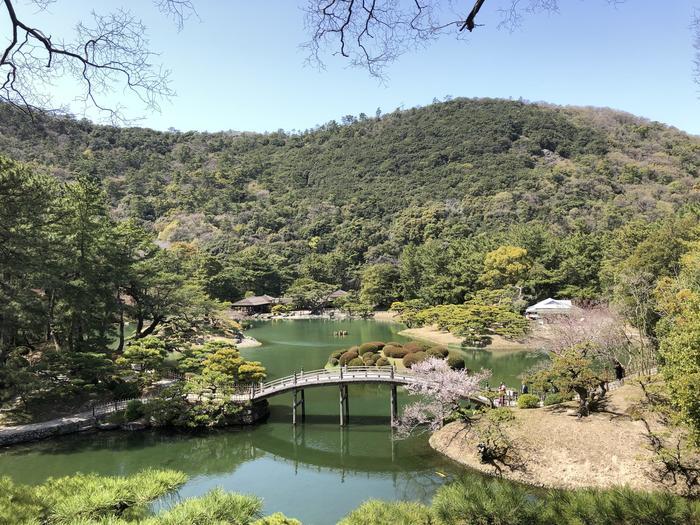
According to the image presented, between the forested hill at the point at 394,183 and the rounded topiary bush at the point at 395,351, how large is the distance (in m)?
19.4

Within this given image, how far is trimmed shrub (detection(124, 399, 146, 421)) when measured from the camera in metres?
18.3

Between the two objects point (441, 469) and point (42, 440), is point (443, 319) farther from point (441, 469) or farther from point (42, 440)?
point (42, 440)

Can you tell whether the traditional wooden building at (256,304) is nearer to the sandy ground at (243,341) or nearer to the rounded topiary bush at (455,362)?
the sandy ground at (243,341)

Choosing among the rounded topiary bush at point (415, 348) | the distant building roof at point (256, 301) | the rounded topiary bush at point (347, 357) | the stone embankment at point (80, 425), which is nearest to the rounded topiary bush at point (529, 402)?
the stone embankment at point (80, 425)

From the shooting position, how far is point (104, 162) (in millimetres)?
107500

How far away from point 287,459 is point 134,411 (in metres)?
6.68

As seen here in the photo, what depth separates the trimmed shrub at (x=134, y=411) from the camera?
1828cm

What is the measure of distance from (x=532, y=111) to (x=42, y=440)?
422 feet

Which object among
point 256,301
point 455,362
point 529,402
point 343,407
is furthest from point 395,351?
point 256,301

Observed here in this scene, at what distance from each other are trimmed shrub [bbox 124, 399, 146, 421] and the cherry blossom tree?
10.0 metres

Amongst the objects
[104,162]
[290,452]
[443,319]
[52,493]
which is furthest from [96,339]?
[104,162]

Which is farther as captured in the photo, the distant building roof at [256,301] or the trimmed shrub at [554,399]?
the distant building roof at [256,301]

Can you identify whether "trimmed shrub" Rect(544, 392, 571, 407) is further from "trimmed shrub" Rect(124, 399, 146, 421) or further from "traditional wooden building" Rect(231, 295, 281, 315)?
"traditional wooden building" Rect(231, 295, 281, 315)

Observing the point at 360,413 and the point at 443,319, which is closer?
the point at 360,413
